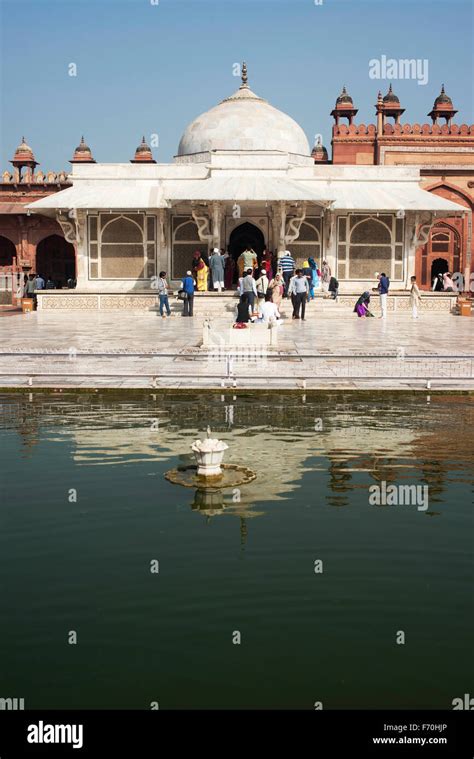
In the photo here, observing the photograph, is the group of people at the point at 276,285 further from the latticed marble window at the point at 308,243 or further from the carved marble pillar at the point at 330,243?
the latticed marble window at the point at 308,243

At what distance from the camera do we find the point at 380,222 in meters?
24.4

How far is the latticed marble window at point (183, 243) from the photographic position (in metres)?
24.5

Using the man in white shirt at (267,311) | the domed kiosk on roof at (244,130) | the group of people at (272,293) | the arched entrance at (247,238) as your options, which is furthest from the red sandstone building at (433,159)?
the man in white shirt at (267,311)

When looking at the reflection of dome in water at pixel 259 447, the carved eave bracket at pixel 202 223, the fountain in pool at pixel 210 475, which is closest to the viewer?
the fountain in pool at pixel 210 475

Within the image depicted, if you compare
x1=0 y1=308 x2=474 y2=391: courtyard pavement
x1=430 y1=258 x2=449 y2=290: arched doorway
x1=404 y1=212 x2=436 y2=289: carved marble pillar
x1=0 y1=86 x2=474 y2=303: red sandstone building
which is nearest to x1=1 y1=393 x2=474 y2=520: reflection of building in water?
x1=0 y1=308 x2=474 y2=391: courtyard pavement

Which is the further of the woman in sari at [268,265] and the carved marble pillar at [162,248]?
the carved marble pillar at [162,248]

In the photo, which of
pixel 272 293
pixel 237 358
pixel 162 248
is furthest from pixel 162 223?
pixel 237 358

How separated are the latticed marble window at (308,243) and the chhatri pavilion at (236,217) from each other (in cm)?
3

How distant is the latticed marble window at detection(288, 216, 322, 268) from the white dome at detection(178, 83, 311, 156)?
12.9ft

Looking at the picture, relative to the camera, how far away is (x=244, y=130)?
27281 millimetres

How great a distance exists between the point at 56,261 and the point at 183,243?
1081 centimetres

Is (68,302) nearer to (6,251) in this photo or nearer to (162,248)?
(162,248)

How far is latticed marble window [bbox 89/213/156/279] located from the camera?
2434cm
